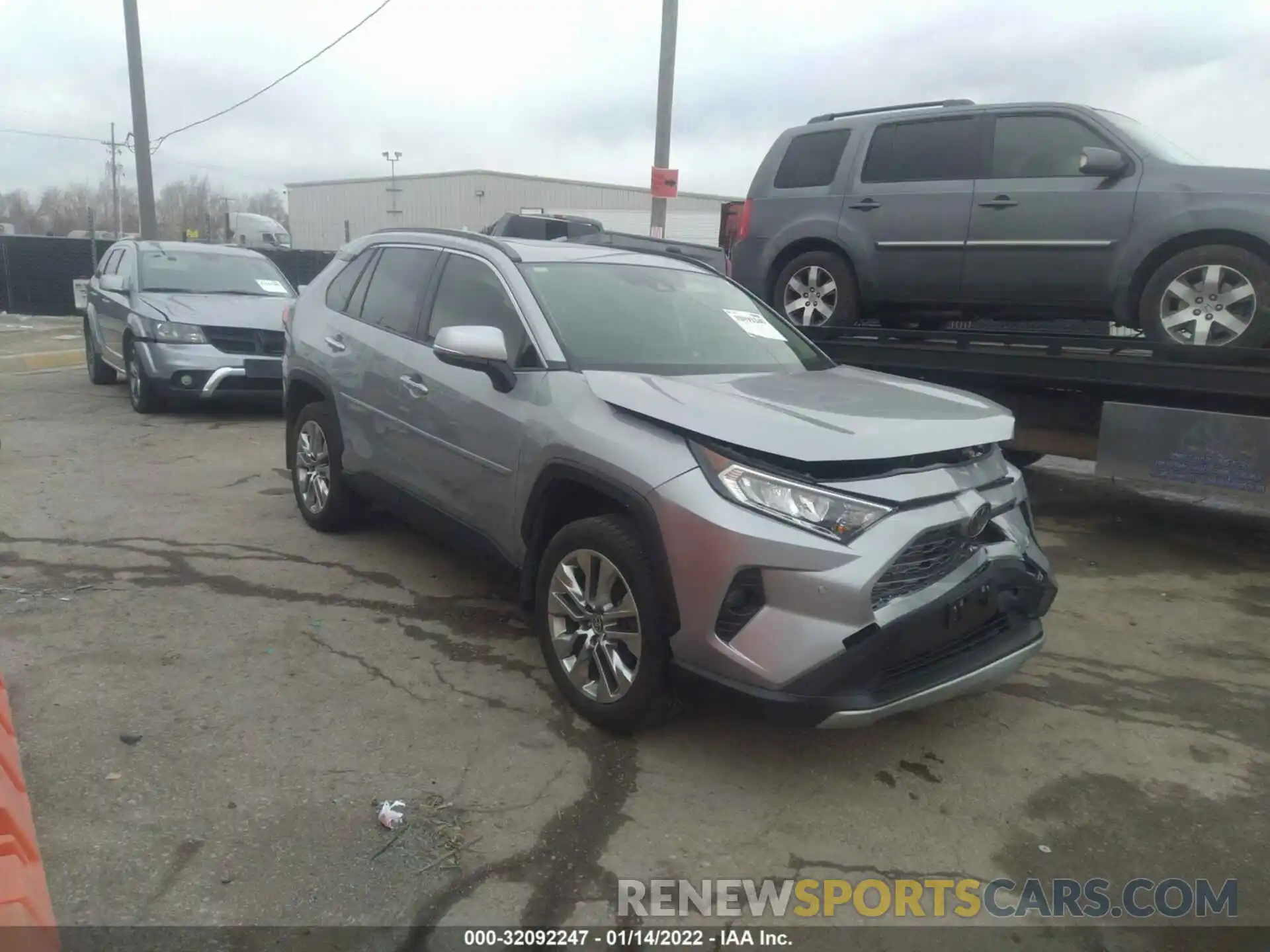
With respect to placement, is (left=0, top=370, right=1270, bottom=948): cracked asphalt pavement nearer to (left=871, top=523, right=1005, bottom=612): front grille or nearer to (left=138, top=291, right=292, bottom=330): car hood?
(left=871, top=523, right=1005, bottom=612): front grille

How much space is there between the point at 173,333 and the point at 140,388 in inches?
29.5

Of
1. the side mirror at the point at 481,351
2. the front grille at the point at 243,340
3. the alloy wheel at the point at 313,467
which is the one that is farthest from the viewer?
the front grille at the point at 243,340

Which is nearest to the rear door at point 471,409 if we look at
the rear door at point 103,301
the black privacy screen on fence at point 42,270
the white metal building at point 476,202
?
the rear door at point 103,301

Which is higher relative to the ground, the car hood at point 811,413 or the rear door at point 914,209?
the rear door at point 914,209

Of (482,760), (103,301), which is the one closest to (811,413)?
(482,760)

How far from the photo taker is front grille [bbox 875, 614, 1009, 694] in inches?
116

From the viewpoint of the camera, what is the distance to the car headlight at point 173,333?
29.2 ft

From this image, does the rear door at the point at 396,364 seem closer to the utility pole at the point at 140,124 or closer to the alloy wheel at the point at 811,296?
the alloy wheel at the point at 811,296

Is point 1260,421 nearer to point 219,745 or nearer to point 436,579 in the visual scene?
point 436,579

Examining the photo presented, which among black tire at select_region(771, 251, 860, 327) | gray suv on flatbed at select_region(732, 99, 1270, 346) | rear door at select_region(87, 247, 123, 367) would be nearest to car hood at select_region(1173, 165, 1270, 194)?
gray suv on flatbed at select_region(732, 99, 1270, 346)

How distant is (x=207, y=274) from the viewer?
10023mm

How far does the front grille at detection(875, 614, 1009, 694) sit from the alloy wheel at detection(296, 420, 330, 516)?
351cm

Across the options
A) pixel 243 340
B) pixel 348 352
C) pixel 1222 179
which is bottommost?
pixel 243 340

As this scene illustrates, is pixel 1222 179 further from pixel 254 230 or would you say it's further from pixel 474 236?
pixel 254 230
